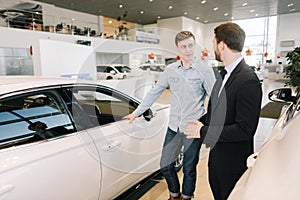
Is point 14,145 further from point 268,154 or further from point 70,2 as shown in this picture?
point 70,2

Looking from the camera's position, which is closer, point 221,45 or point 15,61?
point 221,45

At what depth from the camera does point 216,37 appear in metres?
1.27

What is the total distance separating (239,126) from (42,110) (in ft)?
3.96

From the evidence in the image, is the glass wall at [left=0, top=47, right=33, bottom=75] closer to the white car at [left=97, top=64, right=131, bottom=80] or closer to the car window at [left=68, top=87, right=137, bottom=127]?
the white car at [left=97, top=64, right=131, bottom=80]

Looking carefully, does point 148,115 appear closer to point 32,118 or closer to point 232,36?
point 32,118

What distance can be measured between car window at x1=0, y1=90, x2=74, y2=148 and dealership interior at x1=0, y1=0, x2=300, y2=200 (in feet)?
2.78

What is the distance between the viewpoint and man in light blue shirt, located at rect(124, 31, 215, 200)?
1629 millimetres

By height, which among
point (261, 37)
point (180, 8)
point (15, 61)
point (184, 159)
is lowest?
point (184, 159)

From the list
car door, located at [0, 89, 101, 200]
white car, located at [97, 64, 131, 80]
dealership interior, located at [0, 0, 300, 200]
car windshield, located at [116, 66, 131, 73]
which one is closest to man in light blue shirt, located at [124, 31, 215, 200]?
dealership interior, located at [0, 0, 300, 200]

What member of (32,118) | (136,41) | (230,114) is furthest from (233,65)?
(136,41)

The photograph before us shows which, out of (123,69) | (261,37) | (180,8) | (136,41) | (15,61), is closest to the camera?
(15,61)

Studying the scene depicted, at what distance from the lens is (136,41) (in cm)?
1385

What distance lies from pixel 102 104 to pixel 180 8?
13.5 metres

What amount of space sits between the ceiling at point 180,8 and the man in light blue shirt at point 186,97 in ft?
38.4
